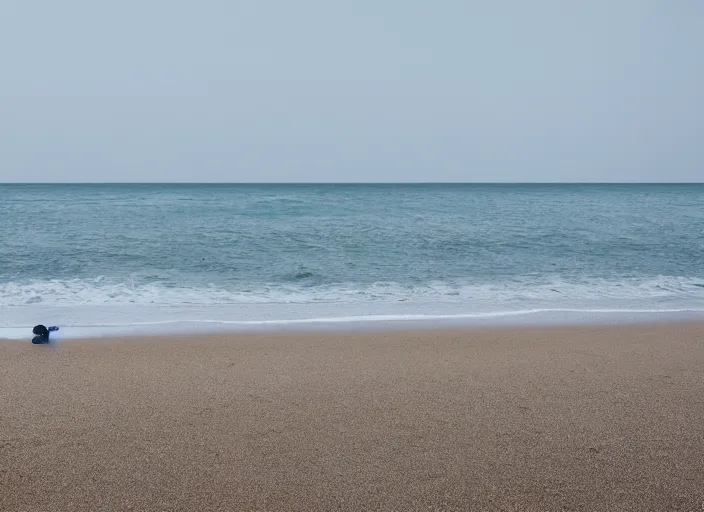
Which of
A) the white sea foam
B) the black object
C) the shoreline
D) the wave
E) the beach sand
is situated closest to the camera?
the beach sand

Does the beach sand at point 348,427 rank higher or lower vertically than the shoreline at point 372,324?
higher

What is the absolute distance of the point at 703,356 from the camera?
468 centimetres


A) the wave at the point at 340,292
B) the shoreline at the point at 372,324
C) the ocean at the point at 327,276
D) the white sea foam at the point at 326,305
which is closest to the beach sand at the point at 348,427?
the shoreline at the point at 372,324

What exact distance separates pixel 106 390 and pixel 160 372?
489 mm

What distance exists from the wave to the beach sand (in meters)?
2.49

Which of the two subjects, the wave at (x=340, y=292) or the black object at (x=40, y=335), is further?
the wave at (x=340, y=292)

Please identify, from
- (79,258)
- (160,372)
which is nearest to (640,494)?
(160,372)

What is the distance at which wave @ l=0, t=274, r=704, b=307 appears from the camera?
7.33 metres

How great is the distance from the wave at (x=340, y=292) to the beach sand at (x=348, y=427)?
8.16 ft

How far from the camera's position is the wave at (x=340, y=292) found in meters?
7.33

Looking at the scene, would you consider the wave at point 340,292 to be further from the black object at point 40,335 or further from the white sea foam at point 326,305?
the black object at point 40,335

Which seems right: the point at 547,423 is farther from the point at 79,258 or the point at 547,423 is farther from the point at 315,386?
the point at 79,258

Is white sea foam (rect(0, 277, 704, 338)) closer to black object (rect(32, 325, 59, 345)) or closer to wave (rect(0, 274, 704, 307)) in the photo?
wave (rect(0, 274, 704, 307))

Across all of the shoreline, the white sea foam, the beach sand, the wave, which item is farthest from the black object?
the wave
